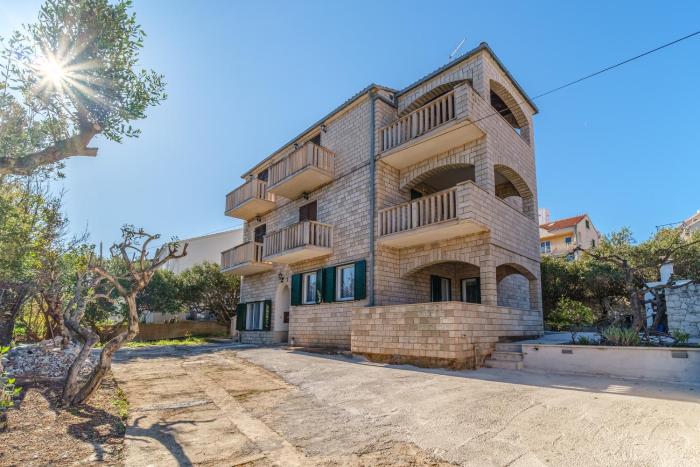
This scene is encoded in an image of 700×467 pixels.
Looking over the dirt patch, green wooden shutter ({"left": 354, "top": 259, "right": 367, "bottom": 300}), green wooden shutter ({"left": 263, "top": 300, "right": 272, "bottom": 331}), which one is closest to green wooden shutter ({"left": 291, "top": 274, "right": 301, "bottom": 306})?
green wooden shutter ({"left": 263, "top": 300, "right": 272, "bottom": 331})

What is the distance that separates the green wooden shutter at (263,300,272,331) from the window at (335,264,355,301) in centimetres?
463

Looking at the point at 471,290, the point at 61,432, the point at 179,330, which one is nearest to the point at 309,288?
the point at 471,290

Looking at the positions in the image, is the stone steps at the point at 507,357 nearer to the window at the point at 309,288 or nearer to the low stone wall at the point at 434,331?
the low stone wall at the point at 434,331

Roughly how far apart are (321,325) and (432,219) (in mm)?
5321

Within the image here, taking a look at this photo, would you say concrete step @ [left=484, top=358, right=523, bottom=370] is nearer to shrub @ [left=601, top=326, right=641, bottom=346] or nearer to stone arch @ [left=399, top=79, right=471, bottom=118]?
shrub @ [left=601, top=326, right=641, bottom=346]

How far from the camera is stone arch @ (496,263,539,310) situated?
39.6ft

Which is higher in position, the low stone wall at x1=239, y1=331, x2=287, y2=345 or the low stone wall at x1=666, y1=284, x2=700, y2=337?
the low stone wall at x1=666, y1=284, x2=700, y2=337

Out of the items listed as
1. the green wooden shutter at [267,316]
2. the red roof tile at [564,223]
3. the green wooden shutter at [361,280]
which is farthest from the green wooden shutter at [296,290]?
the red roof tile at [564,223]

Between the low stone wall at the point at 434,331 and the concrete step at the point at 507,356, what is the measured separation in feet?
0.59

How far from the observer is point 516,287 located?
43.3 feet

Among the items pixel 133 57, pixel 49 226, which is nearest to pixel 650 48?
pixel 133 57

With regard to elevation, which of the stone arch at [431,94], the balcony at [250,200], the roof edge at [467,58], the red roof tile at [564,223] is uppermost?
the red roof tile at [564,223]

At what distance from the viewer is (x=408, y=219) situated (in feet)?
35.5

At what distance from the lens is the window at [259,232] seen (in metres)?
17.7
